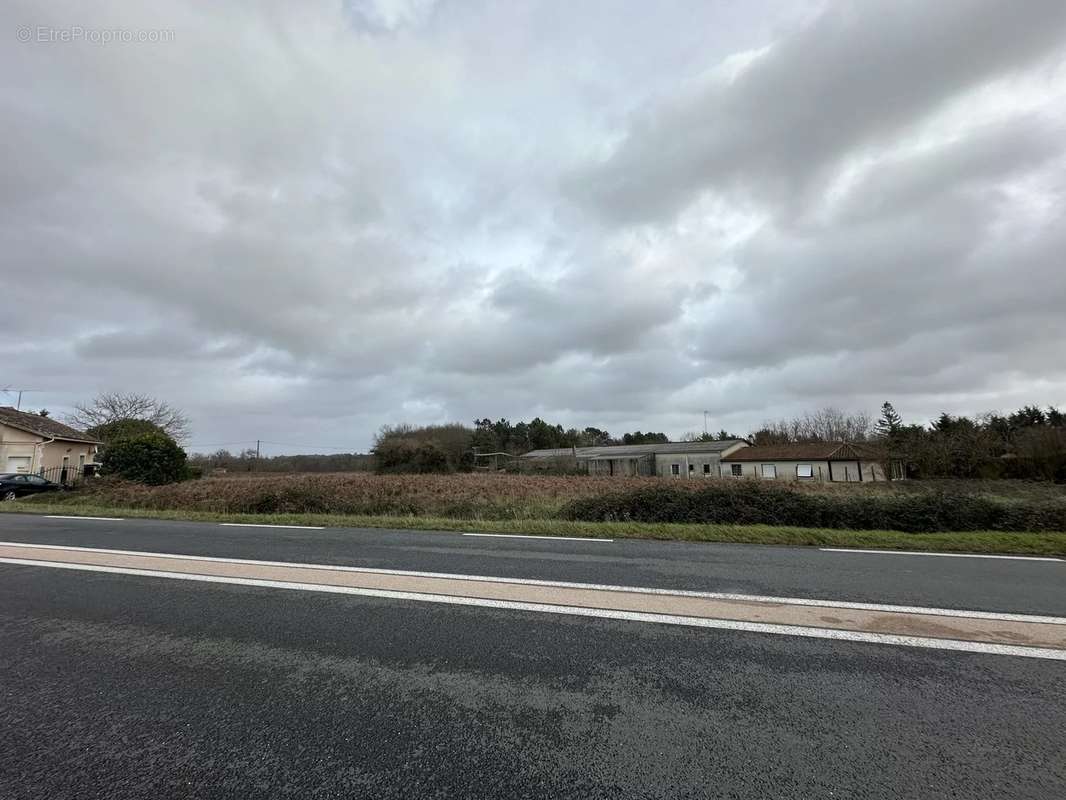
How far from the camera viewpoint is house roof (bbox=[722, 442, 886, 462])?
44.9m

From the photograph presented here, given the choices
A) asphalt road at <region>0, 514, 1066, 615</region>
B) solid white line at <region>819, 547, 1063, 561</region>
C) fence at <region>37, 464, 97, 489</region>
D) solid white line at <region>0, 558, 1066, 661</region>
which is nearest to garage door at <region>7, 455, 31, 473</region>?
fence at <region>37, 464, 97, 489</region>

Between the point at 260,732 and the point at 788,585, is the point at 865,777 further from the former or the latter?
the point at 788,585

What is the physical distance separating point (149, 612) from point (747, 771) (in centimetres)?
560

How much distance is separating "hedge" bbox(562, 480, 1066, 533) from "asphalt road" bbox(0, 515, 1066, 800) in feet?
20.3

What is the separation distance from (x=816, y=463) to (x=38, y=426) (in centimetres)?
6020

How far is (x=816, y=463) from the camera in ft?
151

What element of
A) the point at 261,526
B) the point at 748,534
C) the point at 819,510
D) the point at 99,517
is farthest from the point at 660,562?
the point at 99,517

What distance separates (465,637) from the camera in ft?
14.1

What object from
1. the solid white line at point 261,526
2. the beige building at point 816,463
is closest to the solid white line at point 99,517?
the solid white line at point 261,526

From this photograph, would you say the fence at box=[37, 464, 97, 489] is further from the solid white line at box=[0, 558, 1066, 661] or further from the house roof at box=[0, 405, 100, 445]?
the solid white line at box=[0, 558, 1066, 661]

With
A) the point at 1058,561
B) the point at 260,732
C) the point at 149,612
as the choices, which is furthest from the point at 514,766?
the point at 1058,561

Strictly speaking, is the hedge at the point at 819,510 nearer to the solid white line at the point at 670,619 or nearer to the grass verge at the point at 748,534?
the grass verge at the point at 748,534

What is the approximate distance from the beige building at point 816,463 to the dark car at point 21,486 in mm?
46929

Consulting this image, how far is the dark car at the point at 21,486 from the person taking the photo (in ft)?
75.5
